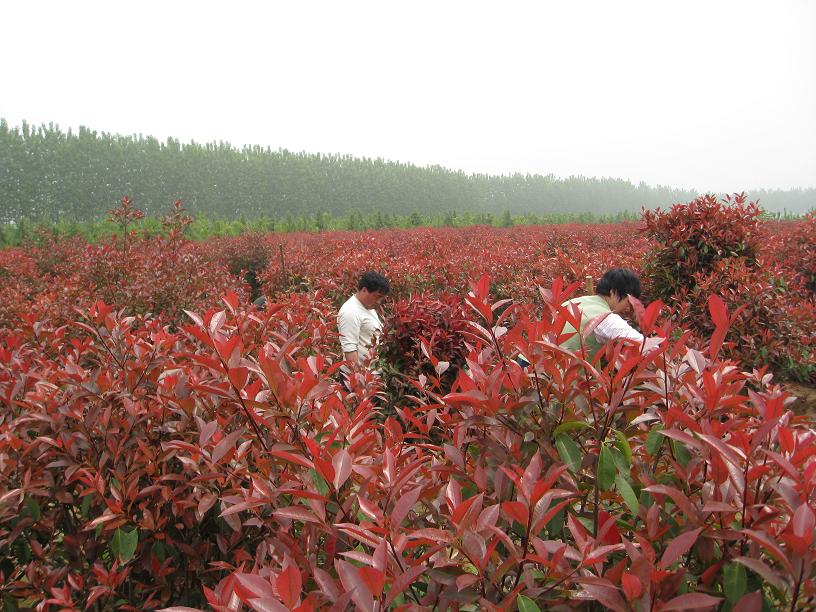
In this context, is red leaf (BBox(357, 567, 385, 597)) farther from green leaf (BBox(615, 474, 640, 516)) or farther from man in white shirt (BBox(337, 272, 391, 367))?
man in white shirt (BBox(337, 272, 391, 367))

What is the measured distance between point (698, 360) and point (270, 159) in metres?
65.1

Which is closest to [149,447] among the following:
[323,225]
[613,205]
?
[323,225]

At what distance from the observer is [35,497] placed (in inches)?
64.9

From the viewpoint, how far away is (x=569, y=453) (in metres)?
1.04

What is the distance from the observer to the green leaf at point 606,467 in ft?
3.19

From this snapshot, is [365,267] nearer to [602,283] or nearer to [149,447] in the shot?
[602,283]

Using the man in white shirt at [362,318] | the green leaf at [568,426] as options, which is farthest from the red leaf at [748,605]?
the man in white shirt at [362,318]

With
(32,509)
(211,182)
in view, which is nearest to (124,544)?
(32,509)

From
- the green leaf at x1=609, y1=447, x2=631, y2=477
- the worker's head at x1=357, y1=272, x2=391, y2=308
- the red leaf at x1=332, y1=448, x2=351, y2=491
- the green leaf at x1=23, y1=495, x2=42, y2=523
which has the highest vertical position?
the green leaf at x1=609, y1=447, x2=631, y2=477

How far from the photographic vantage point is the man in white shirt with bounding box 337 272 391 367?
4484 millimetres

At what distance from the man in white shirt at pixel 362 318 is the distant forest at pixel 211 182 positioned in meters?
31.7

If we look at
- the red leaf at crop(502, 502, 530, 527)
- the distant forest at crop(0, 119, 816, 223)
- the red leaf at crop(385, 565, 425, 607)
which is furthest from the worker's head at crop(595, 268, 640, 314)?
the distant forest at crop(0, 119, 816, 223)

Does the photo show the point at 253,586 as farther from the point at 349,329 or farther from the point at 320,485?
the point at 349,329

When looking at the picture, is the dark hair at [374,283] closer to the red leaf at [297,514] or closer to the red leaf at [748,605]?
the red leaf at [297,514]
